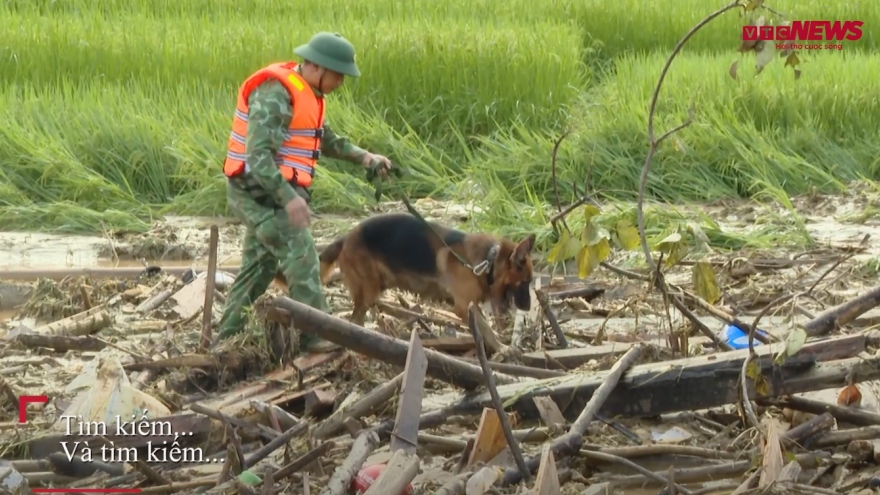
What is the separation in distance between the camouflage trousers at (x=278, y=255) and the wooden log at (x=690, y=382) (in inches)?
52.4

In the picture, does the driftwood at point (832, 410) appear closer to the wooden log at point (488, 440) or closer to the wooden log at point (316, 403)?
the wooden log at point (488, 440)

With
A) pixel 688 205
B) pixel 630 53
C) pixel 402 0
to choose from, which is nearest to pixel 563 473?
pixel 688 205

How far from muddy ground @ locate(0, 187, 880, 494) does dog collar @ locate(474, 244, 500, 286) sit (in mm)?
298

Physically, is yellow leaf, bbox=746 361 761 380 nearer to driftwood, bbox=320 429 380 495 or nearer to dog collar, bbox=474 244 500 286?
driftwood, bbox=320 429 380 495

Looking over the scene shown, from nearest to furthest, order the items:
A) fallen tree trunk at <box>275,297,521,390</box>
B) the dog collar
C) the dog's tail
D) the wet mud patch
A: fallen tree trunk at <box>275,297,521,390</box>
the dog collar
the dog's tail
the wet mud patch

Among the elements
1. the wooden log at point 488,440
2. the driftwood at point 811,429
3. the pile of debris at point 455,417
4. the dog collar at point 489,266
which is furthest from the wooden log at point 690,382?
the dog collar at point 489,266

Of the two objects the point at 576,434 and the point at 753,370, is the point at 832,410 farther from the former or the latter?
the point at 576,434

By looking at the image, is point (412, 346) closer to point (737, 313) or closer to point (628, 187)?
point (737, 313)

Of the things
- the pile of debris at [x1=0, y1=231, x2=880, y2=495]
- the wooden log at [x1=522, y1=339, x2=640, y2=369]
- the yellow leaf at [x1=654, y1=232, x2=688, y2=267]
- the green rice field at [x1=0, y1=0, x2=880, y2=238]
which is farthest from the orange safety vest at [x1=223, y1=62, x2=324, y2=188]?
the green rice field at [x1=0, y1=0, x2=880, y2=238]

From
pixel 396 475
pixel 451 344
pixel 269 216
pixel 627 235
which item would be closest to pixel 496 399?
pixel 396 475

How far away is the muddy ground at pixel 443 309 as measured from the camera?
15.2ft

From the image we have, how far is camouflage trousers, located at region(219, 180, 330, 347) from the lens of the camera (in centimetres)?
564

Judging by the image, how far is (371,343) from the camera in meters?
4.30

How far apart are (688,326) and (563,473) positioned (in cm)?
131
